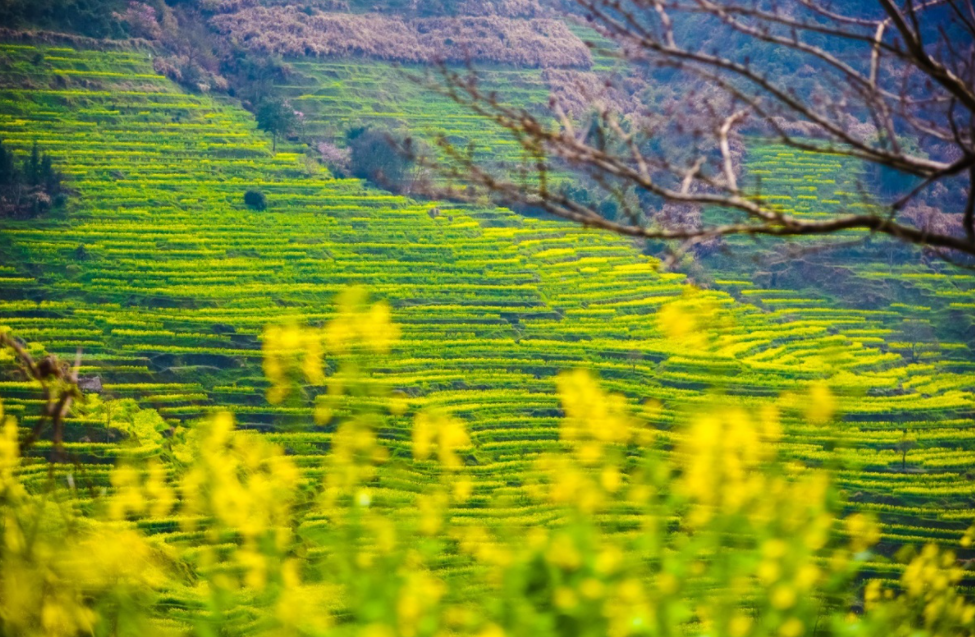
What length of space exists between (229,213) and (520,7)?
46.9 ft

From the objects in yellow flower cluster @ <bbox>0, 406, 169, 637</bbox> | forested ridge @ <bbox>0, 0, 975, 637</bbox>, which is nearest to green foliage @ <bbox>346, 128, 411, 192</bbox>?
forested ridge @ <bbox>0, 0, 975, 637</bbox>

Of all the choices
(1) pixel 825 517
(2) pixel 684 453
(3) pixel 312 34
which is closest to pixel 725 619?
(1) pixel 825 517

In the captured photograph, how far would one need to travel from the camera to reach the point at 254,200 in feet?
56.6

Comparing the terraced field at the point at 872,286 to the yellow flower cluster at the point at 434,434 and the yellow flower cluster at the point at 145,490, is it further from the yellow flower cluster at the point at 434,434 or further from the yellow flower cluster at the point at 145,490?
the yellow flower cluster at the point at 145,490

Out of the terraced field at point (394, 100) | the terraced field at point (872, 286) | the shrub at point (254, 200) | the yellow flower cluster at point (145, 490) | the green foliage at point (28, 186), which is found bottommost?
the yellow flower cluster at point (145, 490)

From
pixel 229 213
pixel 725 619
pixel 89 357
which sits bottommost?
pixel 89 357

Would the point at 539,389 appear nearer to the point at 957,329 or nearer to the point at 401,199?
the point at 401,199

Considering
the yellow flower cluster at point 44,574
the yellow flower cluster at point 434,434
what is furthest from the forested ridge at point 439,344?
the yellow flower cluster at point 434,434

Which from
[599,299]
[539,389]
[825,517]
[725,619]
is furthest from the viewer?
[599,299]

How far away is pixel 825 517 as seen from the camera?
8.38ft

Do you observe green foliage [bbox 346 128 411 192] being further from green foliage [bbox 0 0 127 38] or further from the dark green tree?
green foliage [bbox 0 0 127 38]

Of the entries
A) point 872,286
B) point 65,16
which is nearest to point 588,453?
point 872,286

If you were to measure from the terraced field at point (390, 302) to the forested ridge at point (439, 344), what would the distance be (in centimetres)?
7

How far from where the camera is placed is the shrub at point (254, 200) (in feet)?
56.5
